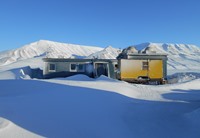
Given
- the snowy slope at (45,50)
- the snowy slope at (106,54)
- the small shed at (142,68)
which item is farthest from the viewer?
the snowy slope at (45,50)

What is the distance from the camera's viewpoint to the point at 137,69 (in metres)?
31.3

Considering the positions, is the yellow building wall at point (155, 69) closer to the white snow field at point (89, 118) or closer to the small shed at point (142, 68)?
the small shed at point (142, 68)

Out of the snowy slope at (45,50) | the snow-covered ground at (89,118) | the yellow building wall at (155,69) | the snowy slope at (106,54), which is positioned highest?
the snowy slope at (45,50)

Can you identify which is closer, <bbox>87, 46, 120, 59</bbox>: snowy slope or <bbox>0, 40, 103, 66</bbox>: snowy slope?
<bbox>87, 46, 120, 59</bbox>: snowy slope

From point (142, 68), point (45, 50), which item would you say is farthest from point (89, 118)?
point (45, 50)

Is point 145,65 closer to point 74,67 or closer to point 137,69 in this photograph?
point 137,69

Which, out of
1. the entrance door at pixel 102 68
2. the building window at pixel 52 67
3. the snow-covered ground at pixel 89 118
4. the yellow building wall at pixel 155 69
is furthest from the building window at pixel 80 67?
the snow-covered ground at pixel 89 118

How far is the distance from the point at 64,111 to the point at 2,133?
112 inches

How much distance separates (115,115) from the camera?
9.84 m

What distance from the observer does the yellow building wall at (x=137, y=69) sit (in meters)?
31.0

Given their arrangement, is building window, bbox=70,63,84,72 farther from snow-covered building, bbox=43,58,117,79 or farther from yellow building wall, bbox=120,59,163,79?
yellow building wall, bbox=120,59,163,79

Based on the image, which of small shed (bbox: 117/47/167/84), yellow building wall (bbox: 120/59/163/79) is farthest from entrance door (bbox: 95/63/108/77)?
yellow building wall (bbox: 120/59/163/79)

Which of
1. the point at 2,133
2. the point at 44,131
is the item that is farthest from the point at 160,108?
the point at 2,133

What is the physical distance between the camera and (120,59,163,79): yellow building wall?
31.0m
